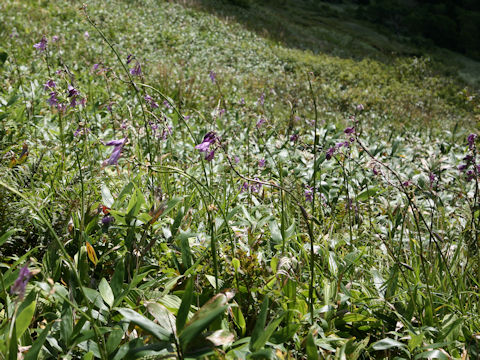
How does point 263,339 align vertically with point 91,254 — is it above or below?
above

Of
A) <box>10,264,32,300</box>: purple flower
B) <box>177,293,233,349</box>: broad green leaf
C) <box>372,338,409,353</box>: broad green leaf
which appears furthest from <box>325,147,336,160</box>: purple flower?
<box>10,264,32,300</box>: purple flower

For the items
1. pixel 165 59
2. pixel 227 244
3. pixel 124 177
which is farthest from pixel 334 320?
pixel 165 59

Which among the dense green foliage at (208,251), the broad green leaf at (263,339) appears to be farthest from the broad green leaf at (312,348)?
the broad green leaf at (263,339)

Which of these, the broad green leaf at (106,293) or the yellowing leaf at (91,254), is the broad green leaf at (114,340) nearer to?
the broad green leaf at (106,293)

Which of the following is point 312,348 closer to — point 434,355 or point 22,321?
point 434,355

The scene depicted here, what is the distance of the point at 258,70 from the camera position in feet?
36.0

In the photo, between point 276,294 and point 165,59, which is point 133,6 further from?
point 276,294

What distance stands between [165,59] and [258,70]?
10.1 feet

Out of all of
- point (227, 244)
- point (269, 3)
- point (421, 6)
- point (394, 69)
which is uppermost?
point (421, 6)

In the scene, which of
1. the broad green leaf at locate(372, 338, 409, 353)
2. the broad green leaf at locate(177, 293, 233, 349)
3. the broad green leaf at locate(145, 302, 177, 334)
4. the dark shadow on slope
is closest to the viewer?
the broad green leaf at locate(177, 293, 233, 349)

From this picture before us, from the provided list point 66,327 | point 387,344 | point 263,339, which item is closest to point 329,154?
point 387,344

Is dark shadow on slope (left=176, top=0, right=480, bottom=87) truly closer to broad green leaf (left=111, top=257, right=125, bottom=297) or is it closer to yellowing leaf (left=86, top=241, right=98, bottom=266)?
yellowing leaf (left=86, top=241, right=98, bottom=266)

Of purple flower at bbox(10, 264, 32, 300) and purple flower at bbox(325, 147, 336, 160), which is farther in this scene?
purple flower at bbox(325, 147, 336, 160)

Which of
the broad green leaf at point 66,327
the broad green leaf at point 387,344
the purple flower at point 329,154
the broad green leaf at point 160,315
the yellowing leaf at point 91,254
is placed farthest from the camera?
the purple flower at point 329,154
